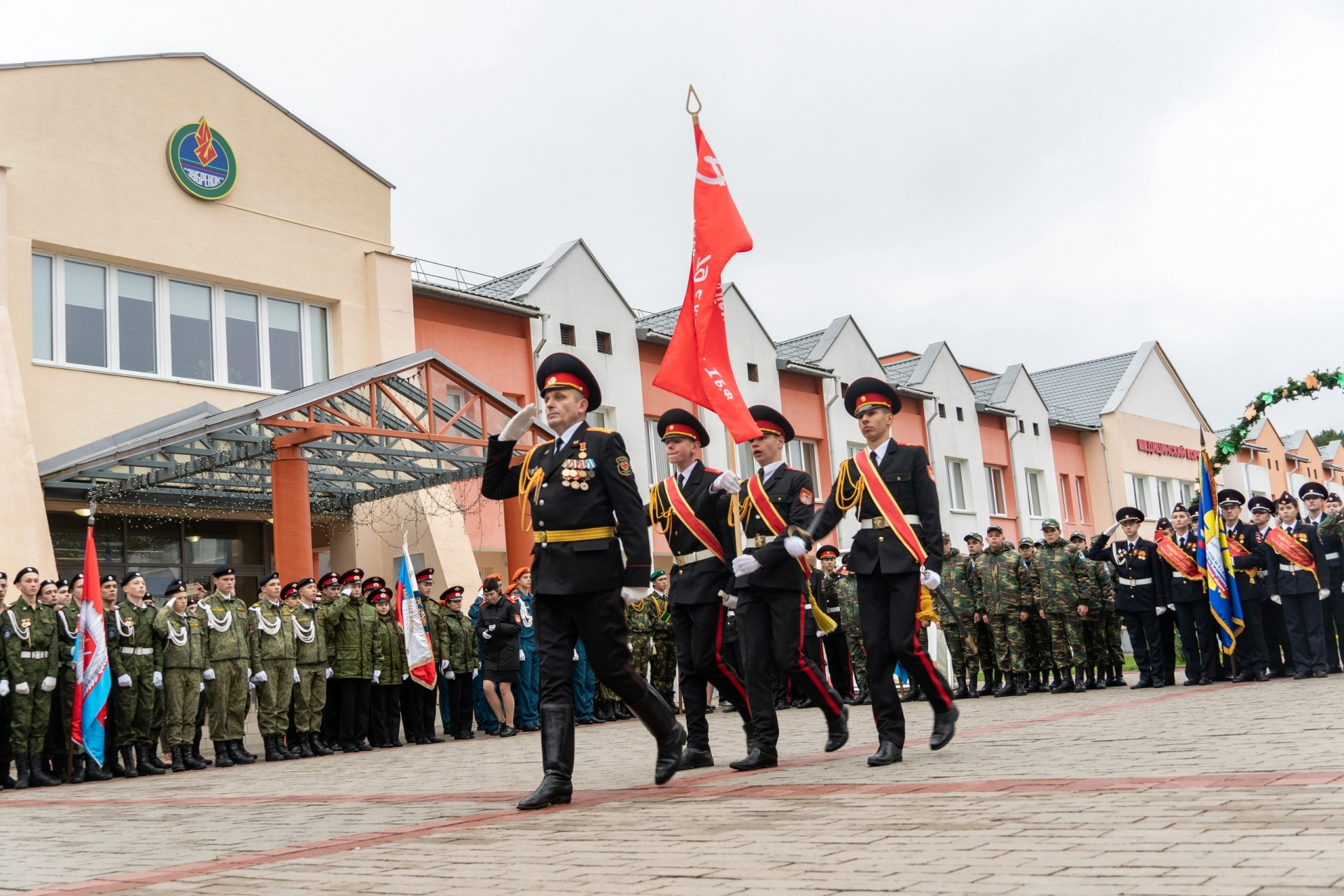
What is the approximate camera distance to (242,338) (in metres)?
19.4

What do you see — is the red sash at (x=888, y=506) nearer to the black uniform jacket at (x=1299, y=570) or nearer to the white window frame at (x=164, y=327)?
the black uniform jacket at (x=1299, y=570)

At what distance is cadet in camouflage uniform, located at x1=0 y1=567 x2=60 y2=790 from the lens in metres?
11.0

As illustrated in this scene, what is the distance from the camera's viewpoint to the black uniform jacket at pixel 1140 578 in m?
13.9

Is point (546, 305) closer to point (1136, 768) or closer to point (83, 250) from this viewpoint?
point (83, 250)

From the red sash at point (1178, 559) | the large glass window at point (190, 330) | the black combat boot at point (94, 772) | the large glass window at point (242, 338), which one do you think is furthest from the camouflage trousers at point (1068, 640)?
the large glass window at point (190, 330)

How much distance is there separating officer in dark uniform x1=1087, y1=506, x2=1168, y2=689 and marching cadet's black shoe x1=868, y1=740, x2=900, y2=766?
778 centimetres

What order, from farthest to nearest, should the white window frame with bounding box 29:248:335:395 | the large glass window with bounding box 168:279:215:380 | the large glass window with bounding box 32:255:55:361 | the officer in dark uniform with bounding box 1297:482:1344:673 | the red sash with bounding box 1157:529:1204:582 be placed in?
1. the large glass window with bounding box 168:279:215:380
2. the white window frame with bounding box 29:248:335:395
3. the large glass window with bounding box 32:255:55:361
4. the red sash with bounding box 1157:529:1204:582
5. the officer in dark uniform with bounding box 1297:482:1344:673

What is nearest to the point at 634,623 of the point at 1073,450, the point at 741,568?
the point at 741,568

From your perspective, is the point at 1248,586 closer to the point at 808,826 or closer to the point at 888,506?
the point at 888,506

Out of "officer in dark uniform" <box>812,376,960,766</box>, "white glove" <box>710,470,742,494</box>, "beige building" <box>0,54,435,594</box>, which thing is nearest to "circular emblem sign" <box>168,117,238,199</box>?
"beige building" <box>0,54,435,594</box>

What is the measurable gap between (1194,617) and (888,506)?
25.9 feet

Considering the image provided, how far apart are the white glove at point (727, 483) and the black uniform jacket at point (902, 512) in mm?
501

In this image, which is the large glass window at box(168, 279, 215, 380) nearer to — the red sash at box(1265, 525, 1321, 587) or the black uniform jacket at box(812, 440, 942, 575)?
the black uniform jacket at box(812, 440, 942, 575)

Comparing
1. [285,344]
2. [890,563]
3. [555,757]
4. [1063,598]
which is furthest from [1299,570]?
[285,344]
